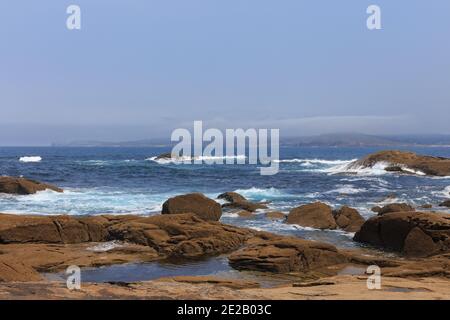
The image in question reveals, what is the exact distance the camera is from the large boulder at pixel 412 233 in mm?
14484

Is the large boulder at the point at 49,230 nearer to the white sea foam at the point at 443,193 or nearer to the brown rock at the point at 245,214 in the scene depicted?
the brown rock at the point at 245,214

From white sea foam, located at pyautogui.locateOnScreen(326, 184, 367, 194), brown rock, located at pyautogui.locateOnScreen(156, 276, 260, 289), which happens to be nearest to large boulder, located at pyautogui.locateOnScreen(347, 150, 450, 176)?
white sea foam, located at pyautogui.locateOnScreen(326, 184, 367, 194)

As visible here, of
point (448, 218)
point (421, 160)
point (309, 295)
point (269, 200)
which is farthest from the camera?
point (421, 160)

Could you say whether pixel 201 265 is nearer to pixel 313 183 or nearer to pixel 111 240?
pixel 111 240

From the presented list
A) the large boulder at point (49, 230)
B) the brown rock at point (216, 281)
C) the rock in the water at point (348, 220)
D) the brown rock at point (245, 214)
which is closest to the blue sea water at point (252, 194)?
the brown rock at point (245, 214)

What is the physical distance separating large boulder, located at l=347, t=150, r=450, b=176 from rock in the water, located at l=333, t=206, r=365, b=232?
101 feet

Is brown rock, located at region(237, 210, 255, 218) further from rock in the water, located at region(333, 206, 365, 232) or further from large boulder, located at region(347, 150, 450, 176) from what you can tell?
large boulder, located at region(347, 150, 450, 176)

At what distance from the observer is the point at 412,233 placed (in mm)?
14852

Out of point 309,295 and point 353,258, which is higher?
point 309,295

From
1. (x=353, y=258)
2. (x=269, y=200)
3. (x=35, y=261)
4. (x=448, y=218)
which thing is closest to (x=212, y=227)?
(x=353, y=258)

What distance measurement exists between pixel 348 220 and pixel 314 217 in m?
1.49

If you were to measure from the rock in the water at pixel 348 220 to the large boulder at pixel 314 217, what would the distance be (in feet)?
1.13

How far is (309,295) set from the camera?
7250 mm
